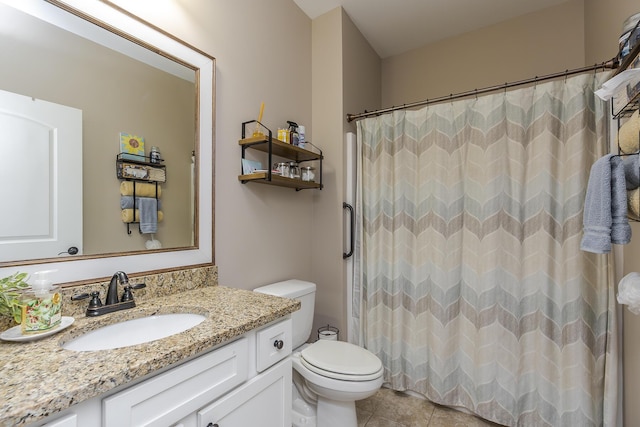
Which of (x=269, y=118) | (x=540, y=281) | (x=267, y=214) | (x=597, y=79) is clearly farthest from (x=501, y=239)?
(x=269, y=118)

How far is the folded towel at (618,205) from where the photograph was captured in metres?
0.91

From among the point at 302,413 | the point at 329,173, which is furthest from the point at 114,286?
the point at 329,173

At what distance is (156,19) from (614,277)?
238 cm

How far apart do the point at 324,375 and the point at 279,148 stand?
1.23m

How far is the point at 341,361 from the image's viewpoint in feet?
4.91

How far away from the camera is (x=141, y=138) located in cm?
121

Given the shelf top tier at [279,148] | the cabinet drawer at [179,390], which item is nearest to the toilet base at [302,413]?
the cabinet drawer at [179,390]

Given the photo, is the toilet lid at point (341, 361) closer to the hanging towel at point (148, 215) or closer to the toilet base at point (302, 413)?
the toilet base at point (302, 413)

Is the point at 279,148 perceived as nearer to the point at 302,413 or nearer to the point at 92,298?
the point at 92,298

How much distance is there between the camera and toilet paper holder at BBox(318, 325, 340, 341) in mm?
1962

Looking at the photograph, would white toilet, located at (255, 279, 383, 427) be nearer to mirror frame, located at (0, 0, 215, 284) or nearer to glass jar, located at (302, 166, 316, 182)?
mirror frame, located at (0, 0, 215, 284)

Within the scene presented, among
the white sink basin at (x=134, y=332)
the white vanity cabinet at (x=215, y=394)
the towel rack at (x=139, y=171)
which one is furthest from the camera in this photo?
the towel rack at (x=139, y=171)

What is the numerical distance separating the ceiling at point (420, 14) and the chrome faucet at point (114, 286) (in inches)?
80.8

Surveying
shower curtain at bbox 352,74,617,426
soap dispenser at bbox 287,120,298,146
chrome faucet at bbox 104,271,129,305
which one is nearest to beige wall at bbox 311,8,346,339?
shower curtain at bbox 352,74,617,426
